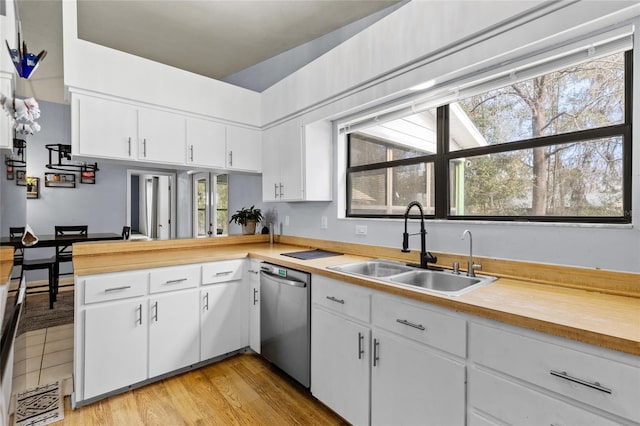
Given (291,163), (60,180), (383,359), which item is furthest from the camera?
(60,180)

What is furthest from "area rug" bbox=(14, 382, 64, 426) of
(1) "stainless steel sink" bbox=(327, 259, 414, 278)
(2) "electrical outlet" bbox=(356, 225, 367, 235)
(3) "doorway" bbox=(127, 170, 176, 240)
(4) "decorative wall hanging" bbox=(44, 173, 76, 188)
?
(4) "decorative wall hanging" bbox=(44, 173, 76, 188)

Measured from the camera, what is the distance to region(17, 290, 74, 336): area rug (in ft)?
11.1

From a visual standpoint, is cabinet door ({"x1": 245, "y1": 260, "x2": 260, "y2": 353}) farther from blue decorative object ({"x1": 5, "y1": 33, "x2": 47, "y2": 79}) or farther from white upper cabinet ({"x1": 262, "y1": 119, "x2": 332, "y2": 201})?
blue decorative object ({"x1": 5, "y1": 33, "x2": 47, "y2": 79})

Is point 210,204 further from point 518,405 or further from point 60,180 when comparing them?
point 518,405

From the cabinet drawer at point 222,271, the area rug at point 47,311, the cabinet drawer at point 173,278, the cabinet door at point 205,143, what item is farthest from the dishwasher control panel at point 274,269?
the area rug at point 47,311

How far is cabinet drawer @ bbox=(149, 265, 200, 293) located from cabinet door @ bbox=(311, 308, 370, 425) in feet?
3.30

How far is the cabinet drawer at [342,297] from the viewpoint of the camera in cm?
172

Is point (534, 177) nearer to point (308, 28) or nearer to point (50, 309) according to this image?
point (308, 28)

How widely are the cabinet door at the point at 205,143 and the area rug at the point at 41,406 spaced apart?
77.7 inches

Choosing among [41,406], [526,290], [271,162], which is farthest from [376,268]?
[41,406]

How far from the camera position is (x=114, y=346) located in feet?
6.78

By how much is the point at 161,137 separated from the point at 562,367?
120 inches

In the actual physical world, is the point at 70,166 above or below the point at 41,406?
above

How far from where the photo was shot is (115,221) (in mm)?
5637
